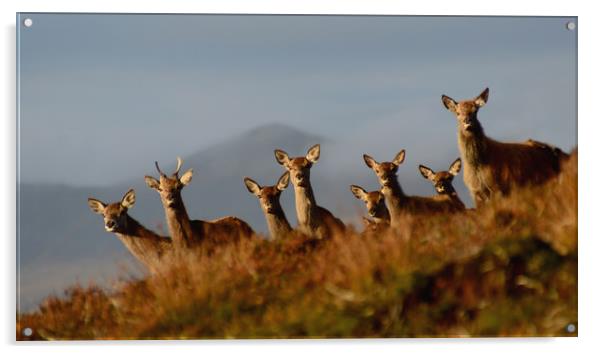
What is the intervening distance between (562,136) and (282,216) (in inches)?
65.5

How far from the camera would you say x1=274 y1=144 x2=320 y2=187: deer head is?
5.47 meters

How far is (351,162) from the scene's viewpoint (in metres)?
5.46

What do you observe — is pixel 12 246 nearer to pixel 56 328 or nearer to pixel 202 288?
pixel 56 328

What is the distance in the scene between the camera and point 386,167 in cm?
548

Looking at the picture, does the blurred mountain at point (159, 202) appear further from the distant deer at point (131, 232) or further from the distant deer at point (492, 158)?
the distant deer at point (492, 158)

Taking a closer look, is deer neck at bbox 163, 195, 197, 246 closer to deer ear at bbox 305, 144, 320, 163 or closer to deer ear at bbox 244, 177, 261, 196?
deer ear at bbox 244, 177, 261, 196

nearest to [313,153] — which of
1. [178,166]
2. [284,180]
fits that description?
[284,180]

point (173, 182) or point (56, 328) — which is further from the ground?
point (173, 182)

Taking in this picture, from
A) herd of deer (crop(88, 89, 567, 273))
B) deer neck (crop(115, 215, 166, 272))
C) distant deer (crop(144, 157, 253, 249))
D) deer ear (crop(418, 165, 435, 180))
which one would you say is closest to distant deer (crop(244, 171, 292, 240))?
herd of deer (crop(88, 89, 567, 273))

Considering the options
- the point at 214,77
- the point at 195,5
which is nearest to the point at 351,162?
the point at 214,77

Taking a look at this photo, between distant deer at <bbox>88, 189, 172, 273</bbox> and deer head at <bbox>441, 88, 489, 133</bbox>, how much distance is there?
1.81m

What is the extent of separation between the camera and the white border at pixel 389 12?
210 inches

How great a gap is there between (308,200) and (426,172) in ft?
2.27

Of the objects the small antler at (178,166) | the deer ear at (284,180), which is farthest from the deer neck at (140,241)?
the deer ear at (284,180)
